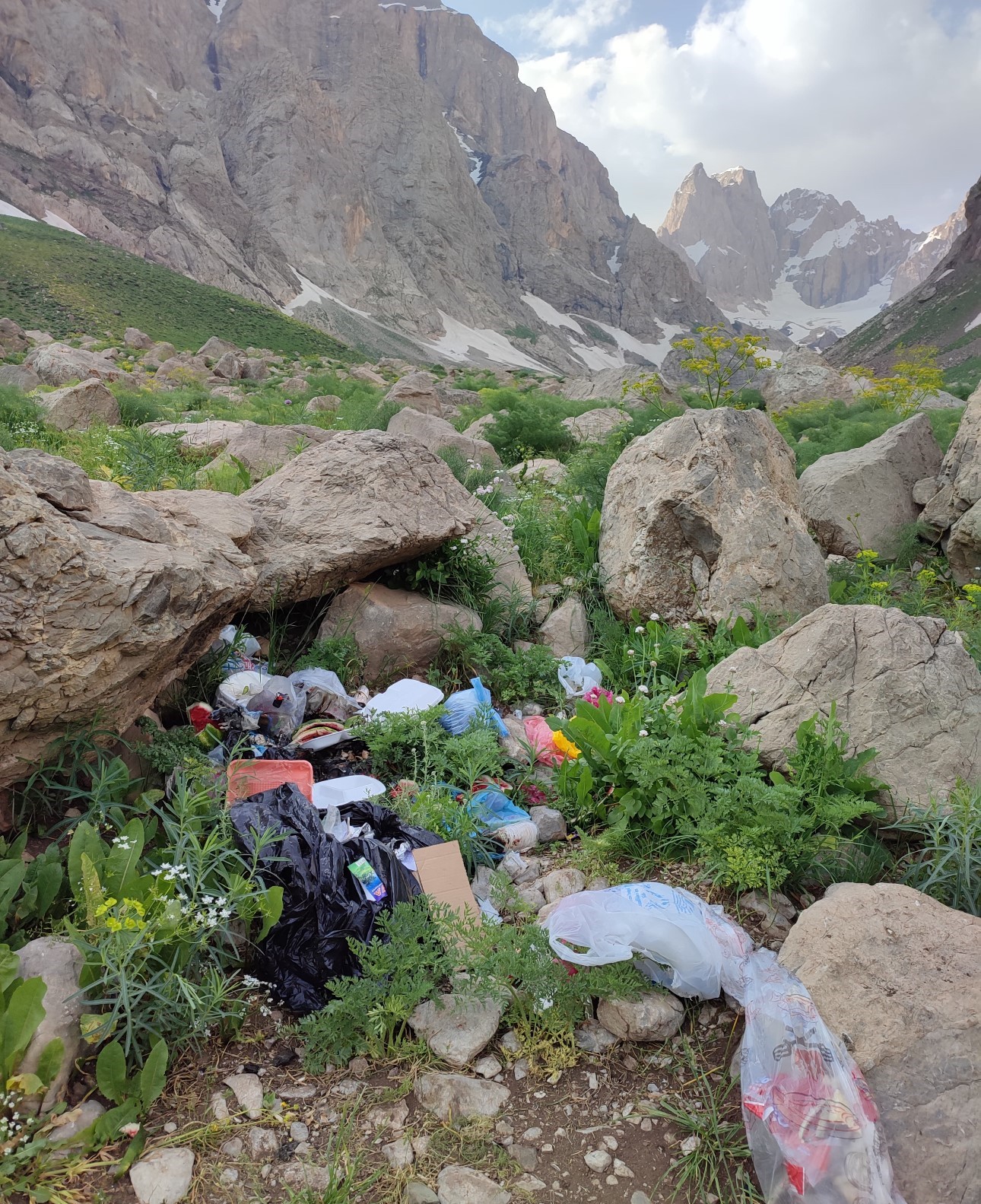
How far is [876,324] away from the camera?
238 ft

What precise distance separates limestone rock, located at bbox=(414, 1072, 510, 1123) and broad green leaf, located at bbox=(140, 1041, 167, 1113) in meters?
0.71

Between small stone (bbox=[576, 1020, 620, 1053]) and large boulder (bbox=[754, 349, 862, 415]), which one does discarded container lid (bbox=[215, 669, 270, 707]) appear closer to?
small stone (bbox=[576, 1020, 620, 1053])

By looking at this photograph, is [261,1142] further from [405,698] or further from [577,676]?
[577,676]

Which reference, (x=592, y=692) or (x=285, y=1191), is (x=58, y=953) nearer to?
(x=285, y=1191)

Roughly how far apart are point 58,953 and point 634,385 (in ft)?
31.7

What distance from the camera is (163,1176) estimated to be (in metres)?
1.77

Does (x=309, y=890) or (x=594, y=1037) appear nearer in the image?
(x=594, y=1037)

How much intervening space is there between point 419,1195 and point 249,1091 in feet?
1.90

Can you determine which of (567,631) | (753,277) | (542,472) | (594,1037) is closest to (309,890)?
(594,1037)

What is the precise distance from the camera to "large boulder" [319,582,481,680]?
429 cm

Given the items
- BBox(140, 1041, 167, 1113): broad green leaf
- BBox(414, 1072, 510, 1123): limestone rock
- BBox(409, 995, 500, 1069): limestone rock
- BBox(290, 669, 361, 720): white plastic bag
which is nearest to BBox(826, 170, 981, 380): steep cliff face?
BBox(290, 669, 361, 720): white plastic bag

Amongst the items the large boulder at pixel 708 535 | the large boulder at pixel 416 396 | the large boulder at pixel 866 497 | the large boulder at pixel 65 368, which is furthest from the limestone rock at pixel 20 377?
the large boulder at pixel 866 497

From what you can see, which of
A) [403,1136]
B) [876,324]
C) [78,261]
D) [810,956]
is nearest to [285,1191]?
[403,1136]

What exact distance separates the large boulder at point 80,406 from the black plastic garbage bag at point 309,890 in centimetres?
683
